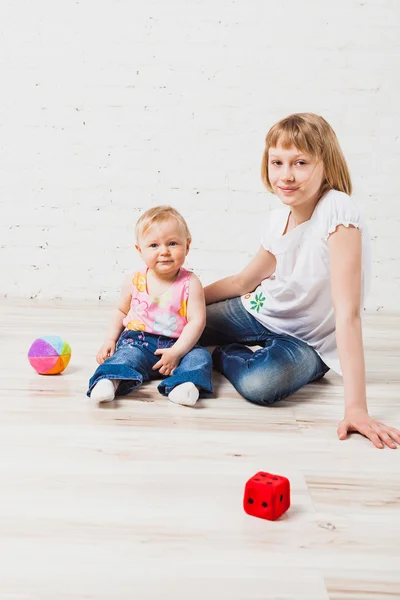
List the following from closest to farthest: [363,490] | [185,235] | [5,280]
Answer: [363,490] < [185,235] < [5,280]

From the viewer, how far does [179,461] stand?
49.1 inches

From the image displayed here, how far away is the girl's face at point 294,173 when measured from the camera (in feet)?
5.12

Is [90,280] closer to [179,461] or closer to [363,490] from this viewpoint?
[179,461]

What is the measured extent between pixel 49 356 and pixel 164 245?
0.39 m

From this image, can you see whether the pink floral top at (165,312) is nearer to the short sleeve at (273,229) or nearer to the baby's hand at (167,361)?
the baby's hand at (167,361)

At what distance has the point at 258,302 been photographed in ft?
6.04

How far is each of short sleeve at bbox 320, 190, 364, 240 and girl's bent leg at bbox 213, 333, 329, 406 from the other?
272 mm

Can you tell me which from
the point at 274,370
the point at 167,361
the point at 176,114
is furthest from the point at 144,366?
the point at 176,114

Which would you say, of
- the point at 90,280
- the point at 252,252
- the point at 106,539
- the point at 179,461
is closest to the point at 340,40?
the point at 252,252

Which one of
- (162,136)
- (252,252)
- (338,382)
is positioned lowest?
(338,382)

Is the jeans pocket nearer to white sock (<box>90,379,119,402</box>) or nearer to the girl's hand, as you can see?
white sock (<box>90,379,119,402</box>)

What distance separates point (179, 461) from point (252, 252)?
174 cm

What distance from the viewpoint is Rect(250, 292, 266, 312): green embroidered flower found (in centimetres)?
183

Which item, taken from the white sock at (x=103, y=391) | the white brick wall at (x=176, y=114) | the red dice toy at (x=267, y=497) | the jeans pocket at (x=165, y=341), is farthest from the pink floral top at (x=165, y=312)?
the white brick wall at (x=176, y=114)
